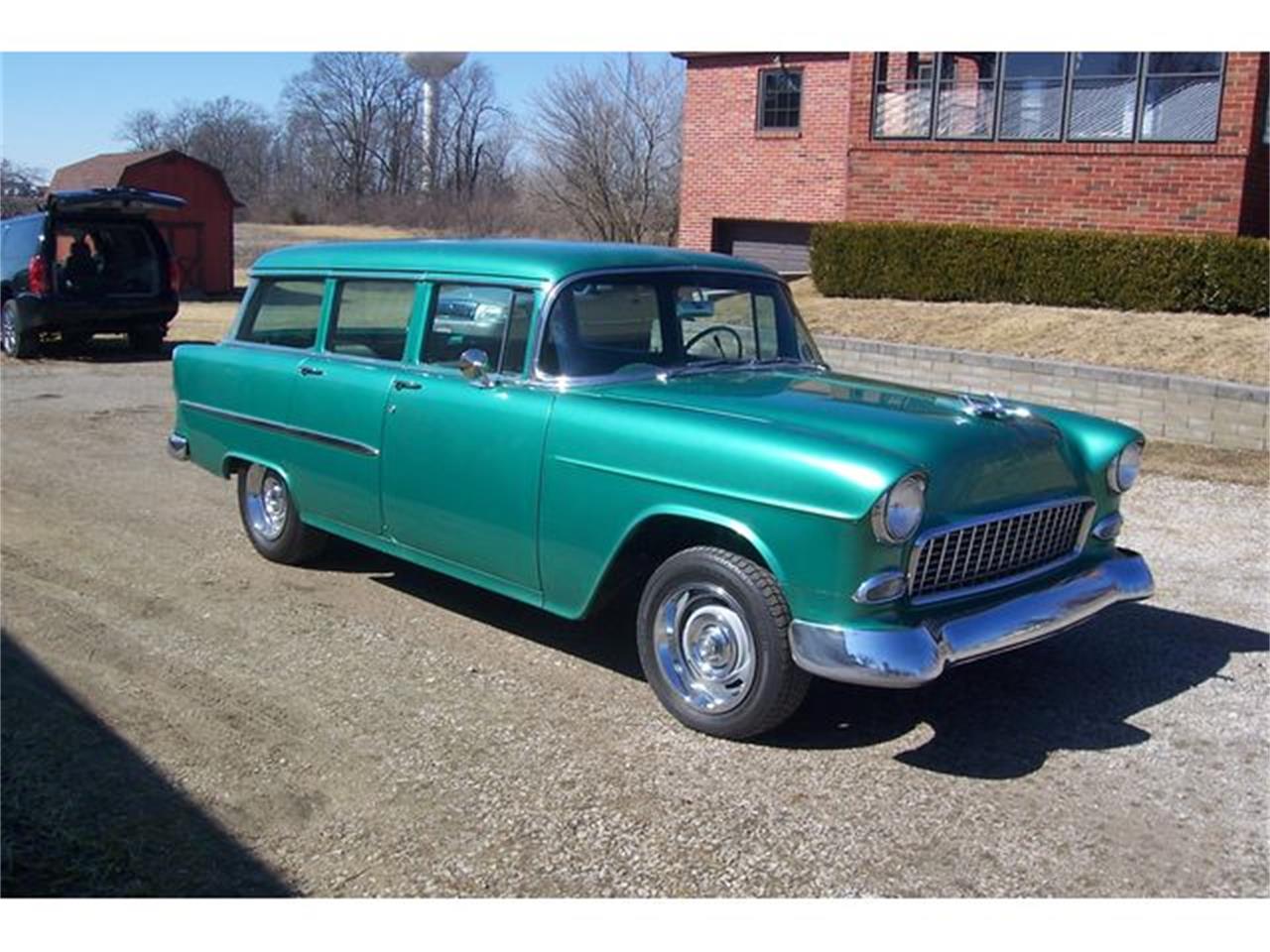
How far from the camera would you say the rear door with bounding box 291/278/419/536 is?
562 centimetres

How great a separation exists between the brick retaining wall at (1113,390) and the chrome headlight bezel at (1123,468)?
5199 millimetres

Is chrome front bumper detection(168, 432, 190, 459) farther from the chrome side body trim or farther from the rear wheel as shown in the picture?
the rear wheel

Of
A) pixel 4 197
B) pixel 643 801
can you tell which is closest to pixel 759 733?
pixel 643 801

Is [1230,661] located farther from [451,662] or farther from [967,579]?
[451,662]

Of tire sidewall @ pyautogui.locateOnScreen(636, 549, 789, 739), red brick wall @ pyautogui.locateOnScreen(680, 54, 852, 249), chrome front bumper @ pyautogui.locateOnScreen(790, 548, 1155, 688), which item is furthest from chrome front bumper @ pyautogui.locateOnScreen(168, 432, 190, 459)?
red brick wall @ pyautogui.locateOnScreen(680, 54, 852, 249)

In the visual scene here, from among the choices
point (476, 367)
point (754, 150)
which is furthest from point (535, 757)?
point (754, 150)

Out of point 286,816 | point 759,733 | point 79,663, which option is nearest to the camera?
point 286,816

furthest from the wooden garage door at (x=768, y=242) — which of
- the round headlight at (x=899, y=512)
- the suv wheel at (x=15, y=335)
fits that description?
the round headlight at (x=899, y=512)

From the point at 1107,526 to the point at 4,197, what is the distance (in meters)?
30.1

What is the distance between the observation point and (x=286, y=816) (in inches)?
146

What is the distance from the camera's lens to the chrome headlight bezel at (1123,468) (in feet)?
16.2

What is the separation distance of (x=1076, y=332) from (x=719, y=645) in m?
9.09

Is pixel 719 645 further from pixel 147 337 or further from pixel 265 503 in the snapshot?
pixel 147 337

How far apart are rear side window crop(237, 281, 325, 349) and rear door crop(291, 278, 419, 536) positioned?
0.17m
